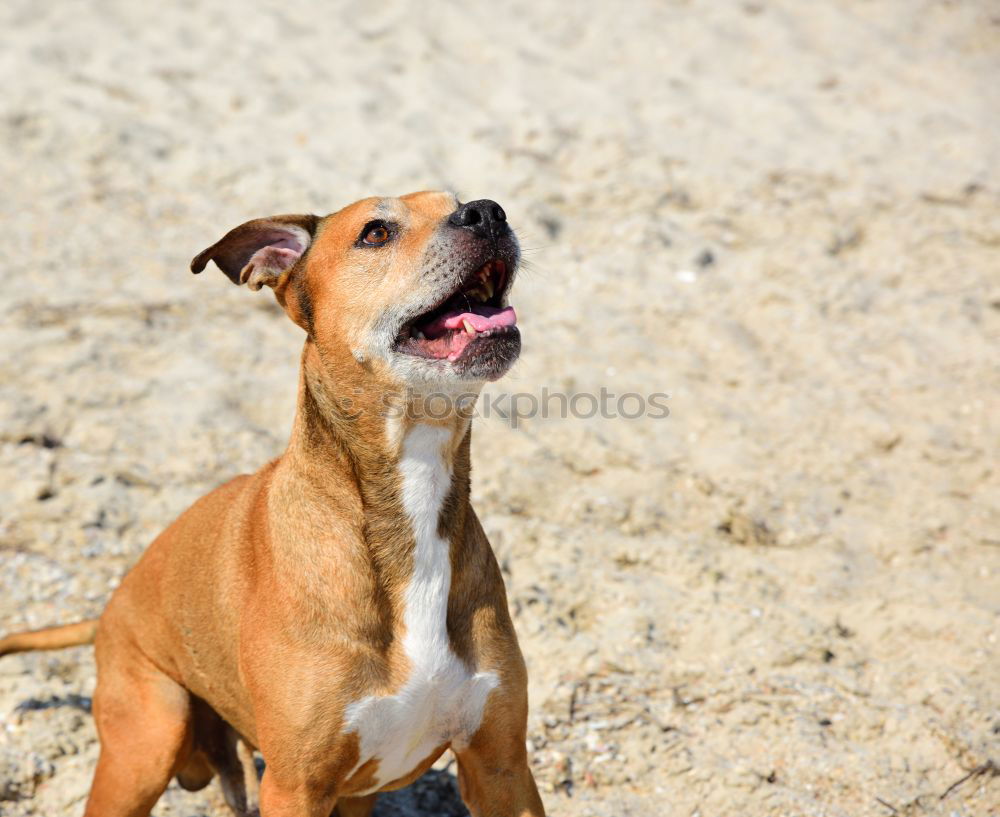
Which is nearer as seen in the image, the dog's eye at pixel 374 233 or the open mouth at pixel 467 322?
the open mouth at pixel 467 322

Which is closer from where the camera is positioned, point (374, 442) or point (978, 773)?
point (374, 442)

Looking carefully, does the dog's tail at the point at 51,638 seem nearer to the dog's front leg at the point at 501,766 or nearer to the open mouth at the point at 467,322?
the dog's front leg at the point at 501,766

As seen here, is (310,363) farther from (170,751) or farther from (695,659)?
(695,659)

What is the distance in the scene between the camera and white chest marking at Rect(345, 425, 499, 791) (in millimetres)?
3578

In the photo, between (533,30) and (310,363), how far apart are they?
292 inches

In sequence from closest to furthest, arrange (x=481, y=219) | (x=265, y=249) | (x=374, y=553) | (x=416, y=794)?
(x=374, y=553)
(x=481, y=219)
(x=265, y=249)
(x=416, y=794)

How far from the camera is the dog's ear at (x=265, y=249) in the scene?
4.03 metres

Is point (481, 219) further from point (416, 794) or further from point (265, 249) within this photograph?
point (416, 794)

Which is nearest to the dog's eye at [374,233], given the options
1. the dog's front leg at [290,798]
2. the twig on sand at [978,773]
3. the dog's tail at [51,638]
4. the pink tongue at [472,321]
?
the pink tongue at [472,321]

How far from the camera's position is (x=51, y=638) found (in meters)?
4.66

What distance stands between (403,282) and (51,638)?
2260mm

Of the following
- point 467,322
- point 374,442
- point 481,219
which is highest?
point 481,219

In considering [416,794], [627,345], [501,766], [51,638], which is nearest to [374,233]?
[501,766]

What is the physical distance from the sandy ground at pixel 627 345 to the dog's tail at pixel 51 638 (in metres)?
0.43
